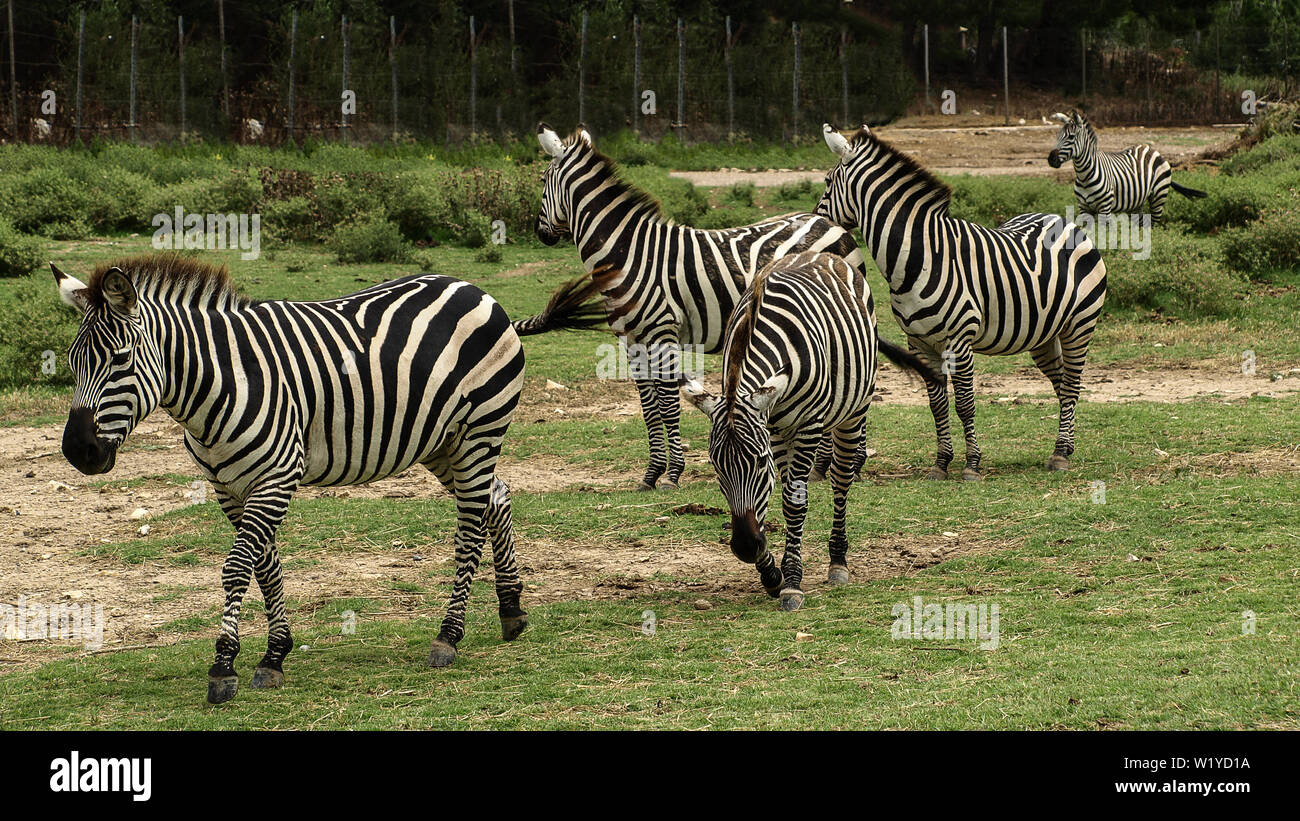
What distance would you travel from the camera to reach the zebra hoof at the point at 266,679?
6469mm

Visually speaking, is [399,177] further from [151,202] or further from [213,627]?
[213,627]

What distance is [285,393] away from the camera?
6.43 meters

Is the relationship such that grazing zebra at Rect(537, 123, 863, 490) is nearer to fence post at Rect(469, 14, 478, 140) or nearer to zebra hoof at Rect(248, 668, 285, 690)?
zebra hoof at Rect(248, 668, 285, 690)

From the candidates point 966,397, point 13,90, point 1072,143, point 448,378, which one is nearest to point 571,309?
point 448,378

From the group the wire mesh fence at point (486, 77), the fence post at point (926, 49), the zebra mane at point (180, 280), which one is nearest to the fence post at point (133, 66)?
the wire mesh fence at point (486, 77)

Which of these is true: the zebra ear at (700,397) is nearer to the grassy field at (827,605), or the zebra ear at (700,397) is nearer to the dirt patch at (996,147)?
the grassy field at (827,605)

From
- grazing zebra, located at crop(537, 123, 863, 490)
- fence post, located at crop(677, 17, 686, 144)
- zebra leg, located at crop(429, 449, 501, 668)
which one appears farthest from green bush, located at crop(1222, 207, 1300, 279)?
fence post, located at crop(677, 17, 686, 144)

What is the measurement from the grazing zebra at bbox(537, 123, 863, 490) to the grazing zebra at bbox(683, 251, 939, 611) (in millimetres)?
2273

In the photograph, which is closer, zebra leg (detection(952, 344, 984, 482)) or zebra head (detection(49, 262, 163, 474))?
zebra head (detection(49, 262, 163, 474))

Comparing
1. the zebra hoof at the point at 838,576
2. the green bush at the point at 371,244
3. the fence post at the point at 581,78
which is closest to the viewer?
the zebra hoof at the point at 838,576

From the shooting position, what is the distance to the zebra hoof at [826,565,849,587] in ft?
27.0

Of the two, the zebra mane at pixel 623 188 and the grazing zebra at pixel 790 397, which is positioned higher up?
the zebra mane at pixel 623 188

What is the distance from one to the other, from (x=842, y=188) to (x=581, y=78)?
879 inches

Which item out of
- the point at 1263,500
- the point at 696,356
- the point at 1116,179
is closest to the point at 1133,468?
the point at 1263,500
